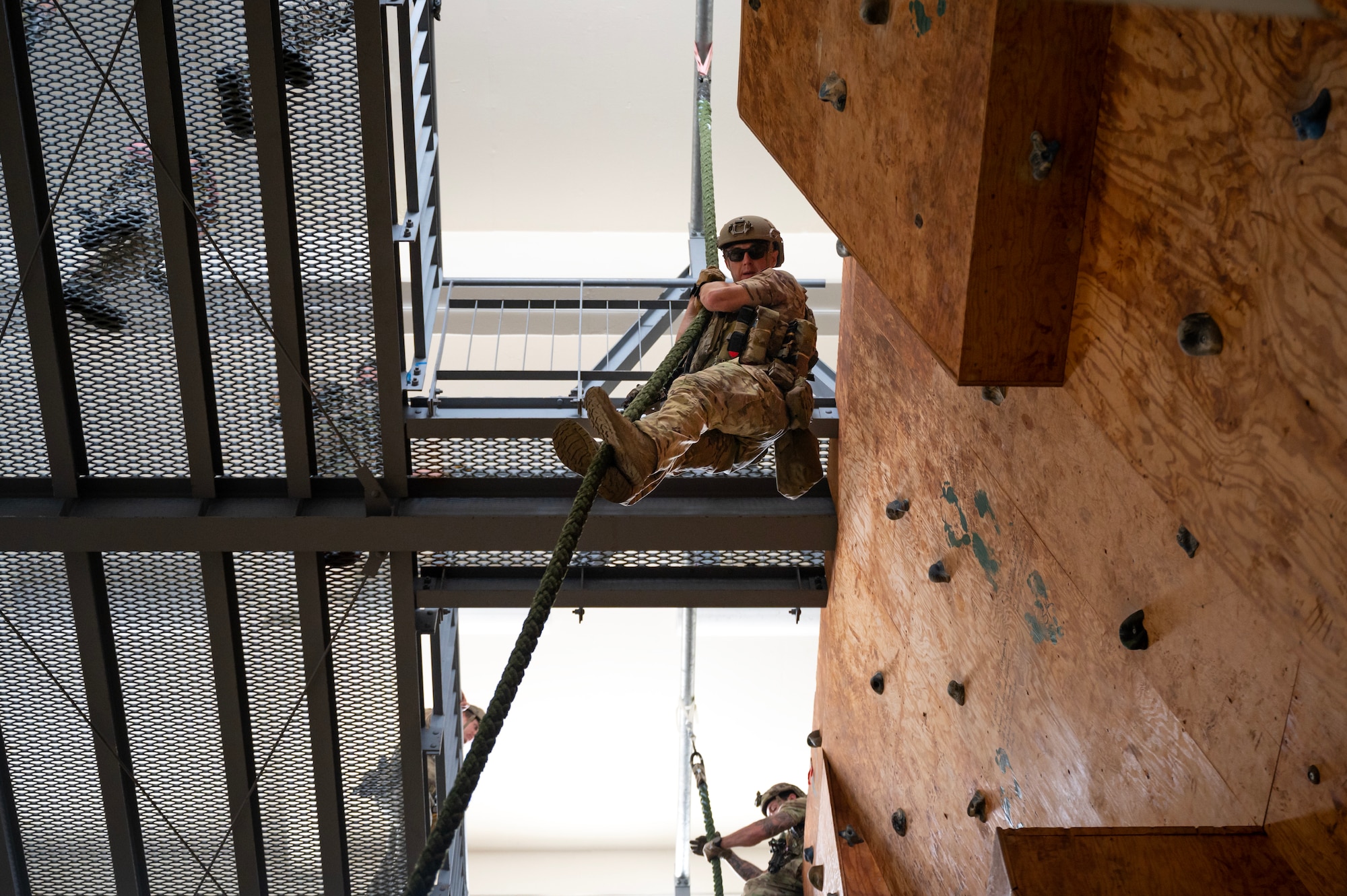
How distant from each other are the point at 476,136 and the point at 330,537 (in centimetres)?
456

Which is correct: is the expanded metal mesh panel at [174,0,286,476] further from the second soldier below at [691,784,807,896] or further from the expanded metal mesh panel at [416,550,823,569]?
the second soldier below at [691,784,807,896]

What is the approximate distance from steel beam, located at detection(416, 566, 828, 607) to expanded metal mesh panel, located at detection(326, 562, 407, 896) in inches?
11.1

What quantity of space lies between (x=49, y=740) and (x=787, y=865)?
402 centimetres

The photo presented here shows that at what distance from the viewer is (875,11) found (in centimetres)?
216

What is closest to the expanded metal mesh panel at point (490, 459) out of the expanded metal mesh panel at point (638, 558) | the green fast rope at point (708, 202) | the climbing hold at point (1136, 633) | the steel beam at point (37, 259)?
the expanded metal mesh panel at point (638, 558)

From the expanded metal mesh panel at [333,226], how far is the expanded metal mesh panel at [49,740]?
160cm

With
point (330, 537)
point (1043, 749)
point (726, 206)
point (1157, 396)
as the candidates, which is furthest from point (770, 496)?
point (726, 206)

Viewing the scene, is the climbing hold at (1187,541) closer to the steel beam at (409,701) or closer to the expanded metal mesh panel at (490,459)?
the expanded metal mesh panel at (490,459)

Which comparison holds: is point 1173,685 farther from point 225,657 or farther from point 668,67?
point 668,67

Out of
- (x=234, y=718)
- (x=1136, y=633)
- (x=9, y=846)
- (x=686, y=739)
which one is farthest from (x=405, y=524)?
(x=686, y=739)

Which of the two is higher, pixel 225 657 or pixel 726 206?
pixel 726 206

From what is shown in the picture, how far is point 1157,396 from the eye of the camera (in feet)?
6.26

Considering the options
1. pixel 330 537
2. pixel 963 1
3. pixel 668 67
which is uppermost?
pixel 963 1

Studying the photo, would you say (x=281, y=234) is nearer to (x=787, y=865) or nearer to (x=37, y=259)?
(x=37, y=259)
